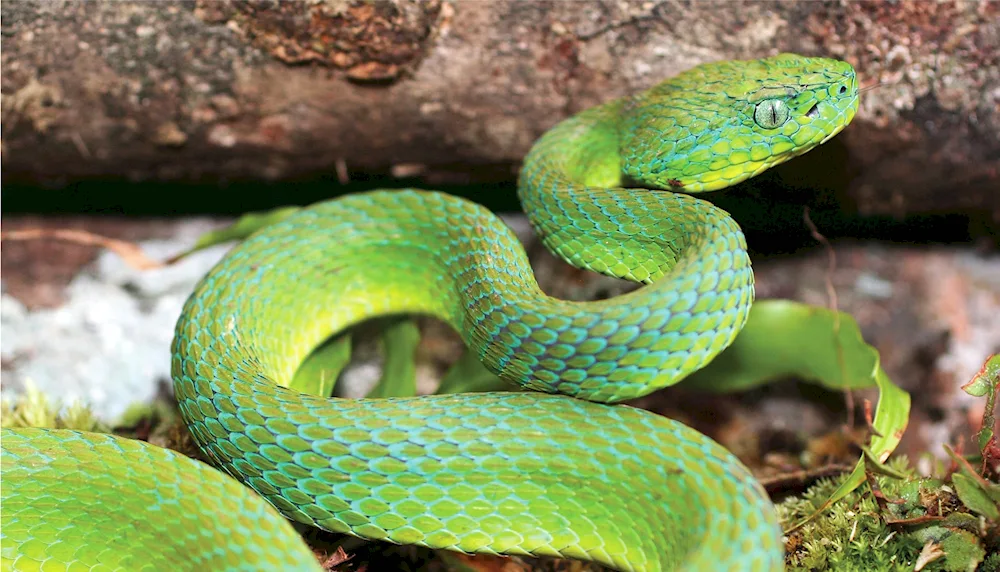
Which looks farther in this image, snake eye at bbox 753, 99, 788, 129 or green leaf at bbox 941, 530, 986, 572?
snake eye at bbox 753, 99, 788, 129

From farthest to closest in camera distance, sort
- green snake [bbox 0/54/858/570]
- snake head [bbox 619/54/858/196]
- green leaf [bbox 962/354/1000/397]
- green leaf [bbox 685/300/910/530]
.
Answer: green leaf [bbox 685/300/910/530] < snake head [bbox 619/54/858/196] < green leaf [bbox 962/354/1000/397] < green snake [bbox 0/54/858/570]

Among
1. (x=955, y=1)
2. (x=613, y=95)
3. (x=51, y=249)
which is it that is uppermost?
(x=955, y=1)

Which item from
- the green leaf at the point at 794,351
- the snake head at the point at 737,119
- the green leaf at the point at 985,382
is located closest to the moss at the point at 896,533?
the green leaf at the point at 985,382

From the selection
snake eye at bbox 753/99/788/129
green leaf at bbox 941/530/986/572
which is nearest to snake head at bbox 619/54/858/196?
snake eye at bbox 753/99/788/129

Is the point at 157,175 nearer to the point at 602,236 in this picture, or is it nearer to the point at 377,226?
the point at 377,226

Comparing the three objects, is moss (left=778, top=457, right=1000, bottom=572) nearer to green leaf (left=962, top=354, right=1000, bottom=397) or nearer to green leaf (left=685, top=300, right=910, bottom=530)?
green leaf (left=962, top=354, right=1000, bottom=397)

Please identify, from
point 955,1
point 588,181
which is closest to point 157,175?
point 588,181

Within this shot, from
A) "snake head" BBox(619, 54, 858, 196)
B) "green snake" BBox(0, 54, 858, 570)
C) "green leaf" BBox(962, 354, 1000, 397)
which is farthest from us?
"snake head" BBox(619, 54, 858, 196)
